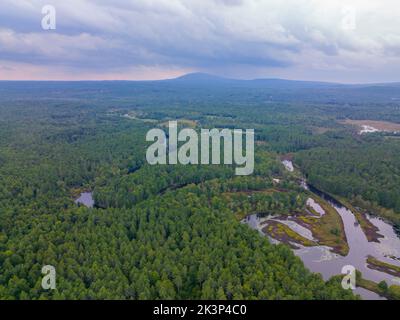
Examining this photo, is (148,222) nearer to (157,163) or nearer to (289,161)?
(157,163)

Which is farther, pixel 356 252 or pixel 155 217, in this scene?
pixel 155 217

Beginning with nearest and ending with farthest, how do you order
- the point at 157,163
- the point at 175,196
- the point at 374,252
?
1. the point at 374,252
2. the point at 175,196
3. the point at 157,163

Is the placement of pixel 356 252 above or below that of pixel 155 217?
below

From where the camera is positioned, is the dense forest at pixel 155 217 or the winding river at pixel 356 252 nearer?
the dense forest at pixel 155 217

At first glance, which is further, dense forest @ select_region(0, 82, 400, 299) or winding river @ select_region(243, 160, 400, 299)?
winding river @ select_region(243, 160, 400, 299)

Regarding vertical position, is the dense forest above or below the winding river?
above

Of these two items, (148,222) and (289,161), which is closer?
(148,222)

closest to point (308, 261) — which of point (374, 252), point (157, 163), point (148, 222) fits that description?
point (374, 252)
